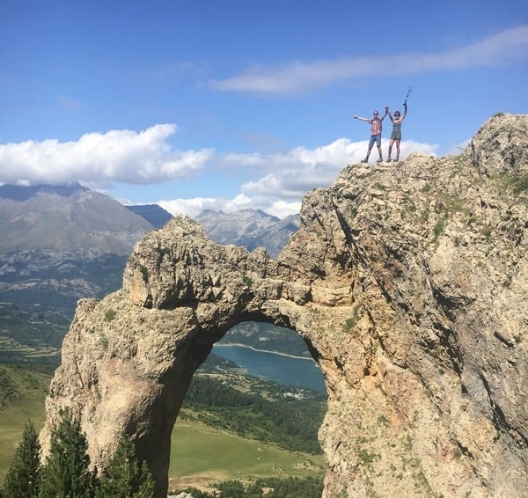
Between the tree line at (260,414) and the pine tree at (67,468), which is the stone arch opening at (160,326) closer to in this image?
the pine tree at (67,468)

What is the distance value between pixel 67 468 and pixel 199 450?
265ft

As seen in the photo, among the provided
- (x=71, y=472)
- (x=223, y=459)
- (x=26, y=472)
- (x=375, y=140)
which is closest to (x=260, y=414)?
(x=223, y=459)

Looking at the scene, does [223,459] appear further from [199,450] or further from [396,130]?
[396,130]

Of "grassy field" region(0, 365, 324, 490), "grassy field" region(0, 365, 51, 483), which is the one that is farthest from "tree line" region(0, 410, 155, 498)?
"grassy field" region(0, 365, 324, 490)

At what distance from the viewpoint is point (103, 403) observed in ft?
99.7

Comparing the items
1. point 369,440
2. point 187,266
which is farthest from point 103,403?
point 369,440

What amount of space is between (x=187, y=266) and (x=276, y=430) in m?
123

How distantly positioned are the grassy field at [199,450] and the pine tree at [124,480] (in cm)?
5662

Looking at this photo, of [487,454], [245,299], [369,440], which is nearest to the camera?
[487,454]

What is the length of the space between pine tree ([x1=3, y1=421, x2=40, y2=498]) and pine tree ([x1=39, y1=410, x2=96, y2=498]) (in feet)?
3.56

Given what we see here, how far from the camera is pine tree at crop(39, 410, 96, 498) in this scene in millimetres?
26531

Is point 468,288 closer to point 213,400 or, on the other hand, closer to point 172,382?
point 172,382

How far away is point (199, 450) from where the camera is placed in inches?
4038

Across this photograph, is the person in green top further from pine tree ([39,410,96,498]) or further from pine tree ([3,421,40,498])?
pine tree ([3,421,40,498])
